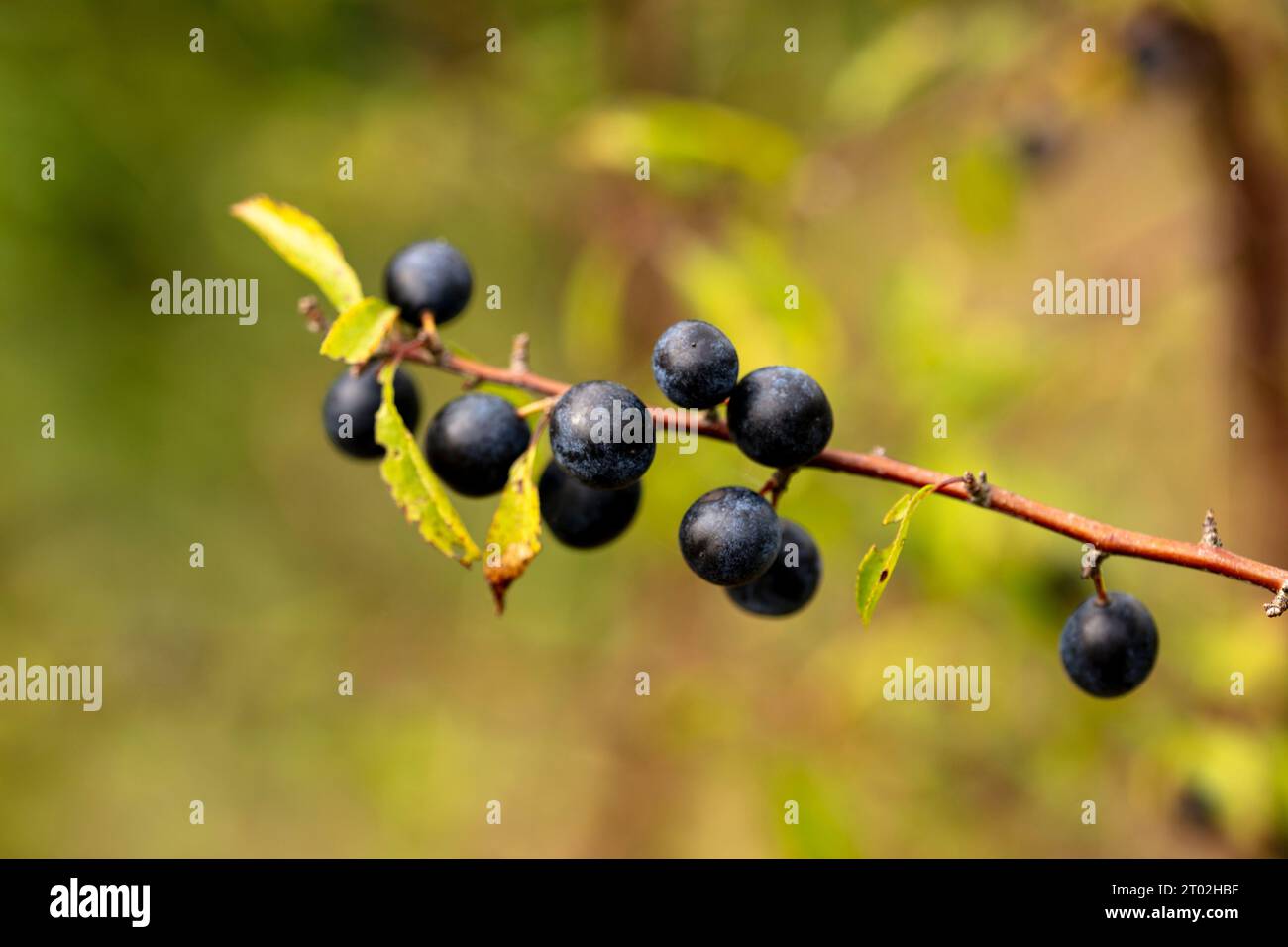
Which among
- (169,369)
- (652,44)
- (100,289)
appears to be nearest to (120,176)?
(100,289)

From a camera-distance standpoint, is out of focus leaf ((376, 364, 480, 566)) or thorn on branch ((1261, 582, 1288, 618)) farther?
out of focus leaf ((376, 364, 480, 566))

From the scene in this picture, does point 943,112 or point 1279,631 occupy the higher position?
Answer: point 943,112

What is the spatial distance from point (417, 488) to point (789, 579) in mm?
638

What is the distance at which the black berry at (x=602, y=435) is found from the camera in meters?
1.46

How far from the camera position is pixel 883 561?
149cm

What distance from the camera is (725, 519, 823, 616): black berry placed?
183 cm

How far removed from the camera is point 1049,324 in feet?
14.5

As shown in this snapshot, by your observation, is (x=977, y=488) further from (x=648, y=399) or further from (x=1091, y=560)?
(x=648, y=399)

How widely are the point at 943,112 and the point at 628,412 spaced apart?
3.04 metres

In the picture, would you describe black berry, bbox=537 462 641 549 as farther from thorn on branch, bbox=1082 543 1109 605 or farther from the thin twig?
thorn on branch, bbox=1082 543 1109 605

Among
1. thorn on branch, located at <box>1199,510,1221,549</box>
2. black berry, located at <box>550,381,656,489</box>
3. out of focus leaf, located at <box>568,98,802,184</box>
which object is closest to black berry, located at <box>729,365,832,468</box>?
black berry, located at <box>550,381,656,489</box>

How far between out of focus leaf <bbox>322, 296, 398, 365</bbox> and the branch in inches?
8.5

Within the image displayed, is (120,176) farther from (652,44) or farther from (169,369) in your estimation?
(652,44)

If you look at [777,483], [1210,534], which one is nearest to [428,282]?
[777,483]
